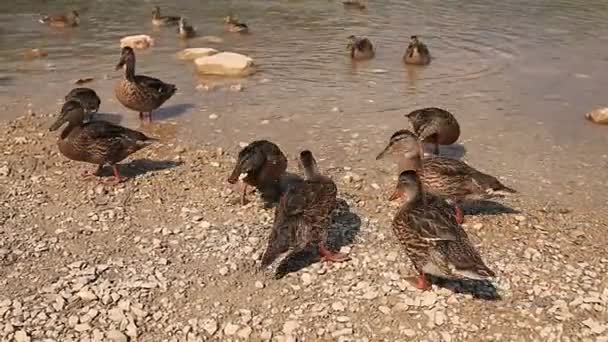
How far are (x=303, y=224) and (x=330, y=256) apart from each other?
0.51 m

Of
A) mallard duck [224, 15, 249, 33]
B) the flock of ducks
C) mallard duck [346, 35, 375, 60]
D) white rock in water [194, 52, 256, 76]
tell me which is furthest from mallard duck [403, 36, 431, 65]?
mallard duck [224, 15, 249, 33]

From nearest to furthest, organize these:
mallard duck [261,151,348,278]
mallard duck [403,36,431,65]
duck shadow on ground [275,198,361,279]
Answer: mallard duck [261,151,348,278] → duck shadow on ground [275,198,361,279] → mallard duck [403,36,431,65]

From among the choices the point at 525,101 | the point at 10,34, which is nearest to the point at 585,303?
the point at 525,101

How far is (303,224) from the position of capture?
23.7 ft

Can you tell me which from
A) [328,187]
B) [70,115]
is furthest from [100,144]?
[328,187]

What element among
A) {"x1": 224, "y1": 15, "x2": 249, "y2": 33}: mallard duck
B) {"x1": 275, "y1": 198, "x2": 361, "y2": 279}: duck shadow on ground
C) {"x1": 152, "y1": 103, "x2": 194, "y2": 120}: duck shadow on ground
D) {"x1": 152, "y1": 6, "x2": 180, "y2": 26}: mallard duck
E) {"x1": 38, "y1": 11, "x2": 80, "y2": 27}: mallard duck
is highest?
{"x1": 275, "y1": 198, "x2": 361, "y2": 279}: duck shadow on ground

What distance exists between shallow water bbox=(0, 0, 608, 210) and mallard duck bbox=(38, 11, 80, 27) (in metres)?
0.27

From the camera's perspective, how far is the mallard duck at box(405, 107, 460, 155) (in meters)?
10.5

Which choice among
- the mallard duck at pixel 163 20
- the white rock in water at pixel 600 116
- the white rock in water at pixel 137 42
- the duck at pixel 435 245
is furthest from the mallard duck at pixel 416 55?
the duck at pixel 435 245

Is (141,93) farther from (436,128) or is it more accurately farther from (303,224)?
(303,224)

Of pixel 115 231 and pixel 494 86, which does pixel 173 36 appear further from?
pixel 115 231

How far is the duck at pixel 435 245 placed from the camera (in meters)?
6.38

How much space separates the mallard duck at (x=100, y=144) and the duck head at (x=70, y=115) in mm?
1088

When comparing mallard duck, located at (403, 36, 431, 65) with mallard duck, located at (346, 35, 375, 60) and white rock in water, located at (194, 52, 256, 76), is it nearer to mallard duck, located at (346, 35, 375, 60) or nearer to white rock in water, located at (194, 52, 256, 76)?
mallard duck, located at (346, 35, 375, 60)
